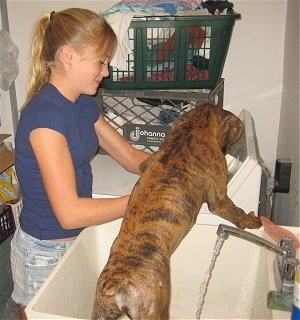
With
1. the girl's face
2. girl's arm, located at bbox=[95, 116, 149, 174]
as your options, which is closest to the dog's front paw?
girl's arm, located at bbox=[95, 116, 149, 174]

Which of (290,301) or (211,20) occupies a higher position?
(211,20)

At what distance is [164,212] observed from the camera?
890mm

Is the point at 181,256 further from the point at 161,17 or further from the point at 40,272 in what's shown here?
the point at 161,17

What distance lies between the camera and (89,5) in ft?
7.12

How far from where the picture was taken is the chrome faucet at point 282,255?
881 millimetres

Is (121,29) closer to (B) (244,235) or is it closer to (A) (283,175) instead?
(A) (283,175)

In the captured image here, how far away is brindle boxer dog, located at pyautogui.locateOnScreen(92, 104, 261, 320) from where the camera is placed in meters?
0.79

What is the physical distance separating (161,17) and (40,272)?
1.05 meters

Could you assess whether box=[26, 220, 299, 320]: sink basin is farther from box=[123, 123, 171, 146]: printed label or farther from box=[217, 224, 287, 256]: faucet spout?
box=[123, 123, 171, 146]: printed label

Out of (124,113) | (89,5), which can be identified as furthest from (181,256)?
(89,5)

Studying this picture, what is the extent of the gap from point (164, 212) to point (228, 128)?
14.7 inches

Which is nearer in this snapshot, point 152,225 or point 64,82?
point 152,225

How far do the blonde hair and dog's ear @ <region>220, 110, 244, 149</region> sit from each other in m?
0.40

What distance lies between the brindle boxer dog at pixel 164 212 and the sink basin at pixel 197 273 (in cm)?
13
